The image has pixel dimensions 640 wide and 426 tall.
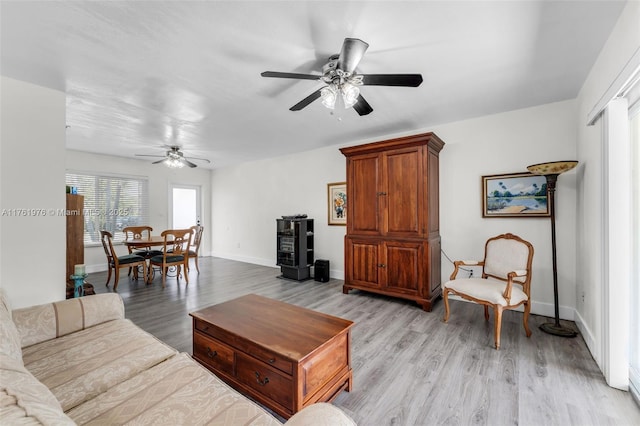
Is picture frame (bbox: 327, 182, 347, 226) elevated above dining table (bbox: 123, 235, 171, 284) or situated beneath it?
elevated above

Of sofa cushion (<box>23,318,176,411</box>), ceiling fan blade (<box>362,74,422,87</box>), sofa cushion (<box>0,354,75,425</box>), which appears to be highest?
ceiling fan blade (<box>362,74,422,87</box>)

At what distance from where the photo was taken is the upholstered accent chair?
2.50 meters

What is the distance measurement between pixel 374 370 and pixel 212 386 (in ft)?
4.43

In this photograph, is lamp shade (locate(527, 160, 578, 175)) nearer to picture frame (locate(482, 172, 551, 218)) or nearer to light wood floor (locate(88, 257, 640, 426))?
picture frame (locate(482, 172, 551, 218))

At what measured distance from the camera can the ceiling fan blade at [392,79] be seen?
6.26 feet

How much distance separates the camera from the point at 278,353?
1533 mm

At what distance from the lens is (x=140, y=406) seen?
1.15m

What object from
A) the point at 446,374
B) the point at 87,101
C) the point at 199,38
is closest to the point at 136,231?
the point at 87,101

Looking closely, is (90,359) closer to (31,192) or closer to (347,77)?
(31,192)

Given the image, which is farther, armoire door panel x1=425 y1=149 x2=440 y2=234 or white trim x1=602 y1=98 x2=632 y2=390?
armoire door panel x1=425 y1=149 x2=440 y2=234

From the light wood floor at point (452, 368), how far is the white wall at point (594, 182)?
1.02ft

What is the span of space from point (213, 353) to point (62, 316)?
101 centimetres

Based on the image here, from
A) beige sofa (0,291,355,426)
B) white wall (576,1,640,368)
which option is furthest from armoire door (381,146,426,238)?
beige sofa (0,291,355,426)

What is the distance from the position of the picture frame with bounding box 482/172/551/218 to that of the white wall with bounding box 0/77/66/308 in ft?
16.1
